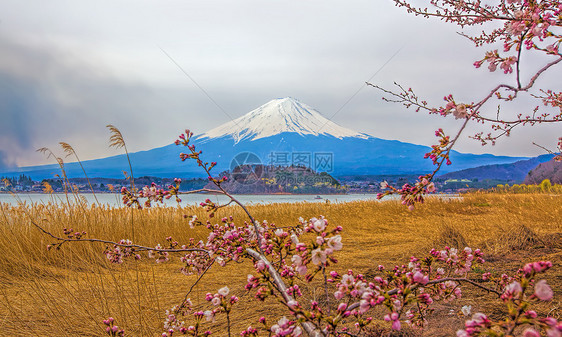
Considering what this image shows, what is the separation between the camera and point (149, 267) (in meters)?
5.16

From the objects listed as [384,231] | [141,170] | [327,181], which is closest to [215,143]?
[141,170]

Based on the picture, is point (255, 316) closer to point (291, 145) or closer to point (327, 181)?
point (327, 181)

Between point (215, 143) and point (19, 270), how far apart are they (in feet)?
488

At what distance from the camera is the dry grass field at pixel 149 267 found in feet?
8.89

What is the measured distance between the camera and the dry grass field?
2.71 meters
